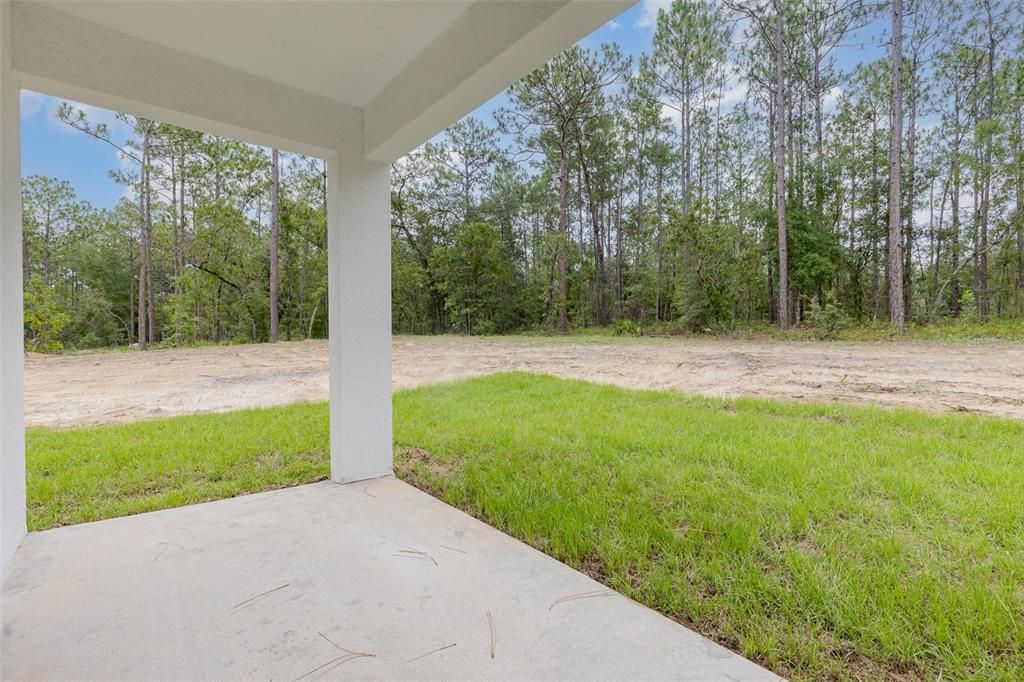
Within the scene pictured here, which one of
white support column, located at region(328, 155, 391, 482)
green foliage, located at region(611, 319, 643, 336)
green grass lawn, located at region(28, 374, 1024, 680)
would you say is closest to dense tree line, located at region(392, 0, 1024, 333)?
green foliage, located at region(611, 319, 643, 336)

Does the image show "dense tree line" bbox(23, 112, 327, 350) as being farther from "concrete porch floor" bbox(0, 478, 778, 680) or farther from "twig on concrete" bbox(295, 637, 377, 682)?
"twig on concrete" bbox(295, 637, 377, 682)

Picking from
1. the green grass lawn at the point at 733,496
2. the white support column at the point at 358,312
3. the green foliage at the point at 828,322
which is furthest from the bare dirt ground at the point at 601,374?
the white support column at the point at 358,312

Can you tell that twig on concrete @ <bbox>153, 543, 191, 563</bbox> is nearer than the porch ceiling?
No

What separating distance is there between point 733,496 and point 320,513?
71.5 inches

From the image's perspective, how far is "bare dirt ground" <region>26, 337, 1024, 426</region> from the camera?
3.67 metres

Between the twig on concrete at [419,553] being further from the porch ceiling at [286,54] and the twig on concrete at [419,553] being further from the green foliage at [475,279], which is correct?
the green foliage at [475,279]

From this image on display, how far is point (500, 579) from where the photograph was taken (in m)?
1.48

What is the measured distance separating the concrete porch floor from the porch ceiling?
165 centimetres

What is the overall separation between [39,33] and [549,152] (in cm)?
1250

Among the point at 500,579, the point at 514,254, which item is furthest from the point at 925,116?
the point at 500,579

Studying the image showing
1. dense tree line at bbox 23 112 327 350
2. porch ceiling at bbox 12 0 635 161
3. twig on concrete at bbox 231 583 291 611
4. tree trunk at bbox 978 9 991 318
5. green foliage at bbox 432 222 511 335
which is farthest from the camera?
green foliage at bbox 432 222 511 335

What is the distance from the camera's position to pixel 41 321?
8234mm

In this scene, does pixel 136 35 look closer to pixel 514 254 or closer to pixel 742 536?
pixel 742 536

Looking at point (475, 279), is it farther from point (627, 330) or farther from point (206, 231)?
point (206, 231)
